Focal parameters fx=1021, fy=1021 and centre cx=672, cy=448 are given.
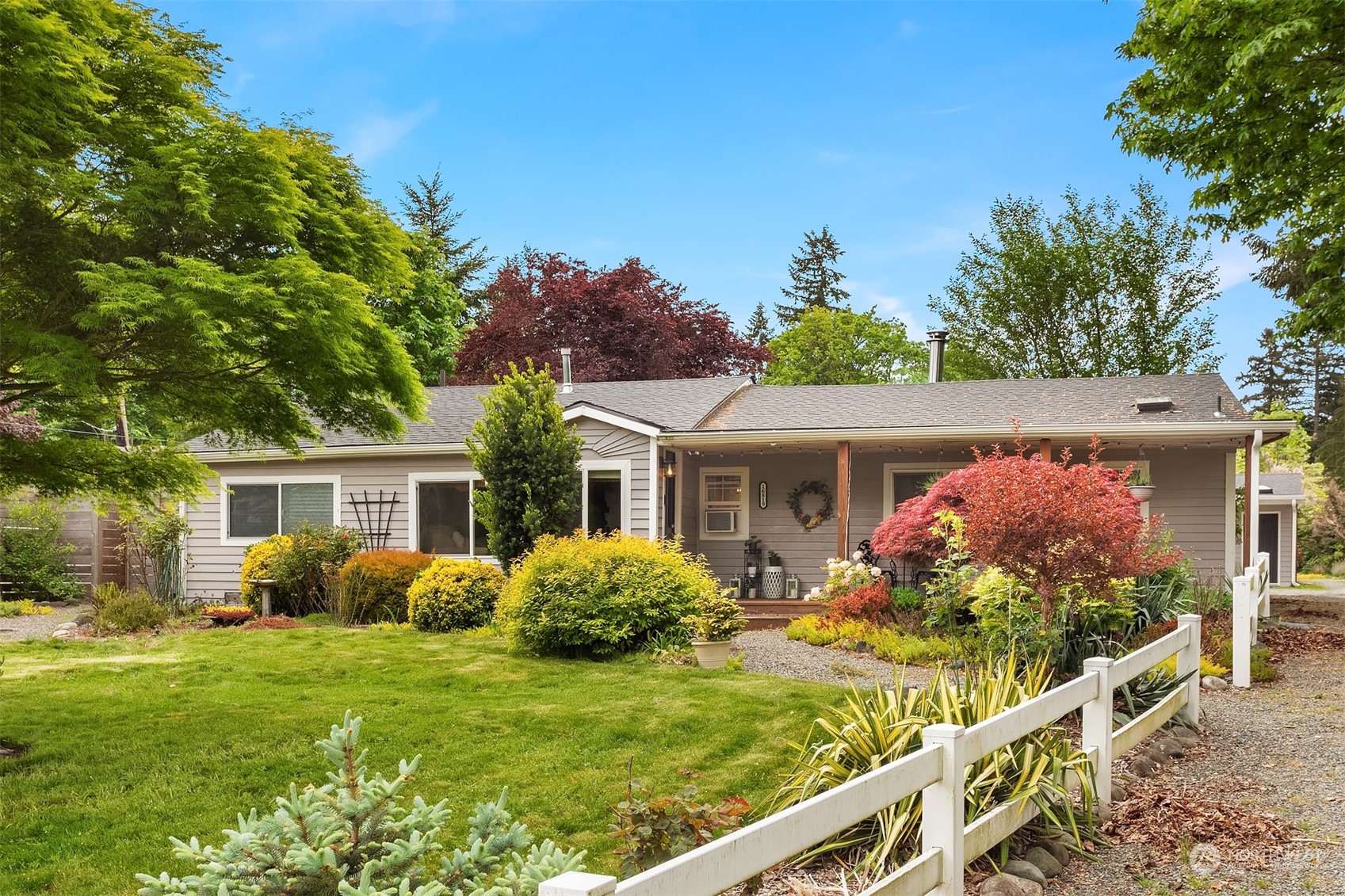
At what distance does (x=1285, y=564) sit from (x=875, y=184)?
1591 cm

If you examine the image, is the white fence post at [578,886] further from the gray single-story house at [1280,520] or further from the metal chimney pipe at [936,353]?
the gray single-story house at [1280,520]

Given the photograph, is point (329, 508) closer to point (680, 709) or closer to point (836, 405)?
point (836, 405)

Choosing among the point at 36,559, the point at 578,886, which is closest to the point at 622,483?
the point at 36,559

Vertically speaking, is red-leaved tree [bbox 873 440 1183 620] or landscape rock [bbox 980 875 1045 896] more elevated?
red-leaved tree [bbox 873 440 1183 620]

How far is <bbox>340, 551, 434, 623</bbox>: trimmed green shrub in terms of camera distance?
1467 centimetres

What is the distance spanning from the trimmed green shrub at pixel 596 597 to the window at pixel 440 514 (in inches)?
227

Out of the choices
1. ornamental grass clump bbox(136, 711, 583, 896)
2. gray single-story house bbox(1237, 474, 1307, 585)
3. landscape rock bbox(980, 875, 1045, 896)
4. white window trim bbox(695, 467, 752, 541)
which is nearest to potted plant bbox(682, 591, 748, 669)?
landscape rock bbox(980, 875, 1045, 896)

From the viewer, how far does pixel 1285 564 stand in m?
27.1

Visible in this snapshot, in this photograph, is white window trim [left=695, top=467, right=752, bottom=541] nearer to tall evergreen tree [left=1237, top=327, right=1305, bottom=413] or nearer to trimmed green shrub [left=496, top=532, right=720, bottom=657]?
trimmed green shrub [left=496, top=532, right=720, bottom=657]

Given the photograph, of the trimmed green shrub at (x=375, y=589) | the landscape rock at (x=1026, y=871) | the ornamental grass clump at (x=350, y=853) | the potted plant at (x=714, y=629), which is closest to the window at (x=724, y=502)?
the trimmed green shrub at (x=375, y=589)

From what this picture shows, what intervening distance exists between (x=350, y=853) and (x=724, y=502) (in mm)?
15006

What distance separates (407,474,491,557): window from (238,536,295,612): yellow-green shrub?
6.61ft

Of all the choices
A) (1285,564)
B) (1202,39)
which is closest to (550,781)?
(1202,39)

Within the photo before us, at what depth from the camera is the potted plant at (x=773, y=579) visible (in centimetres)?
1684
